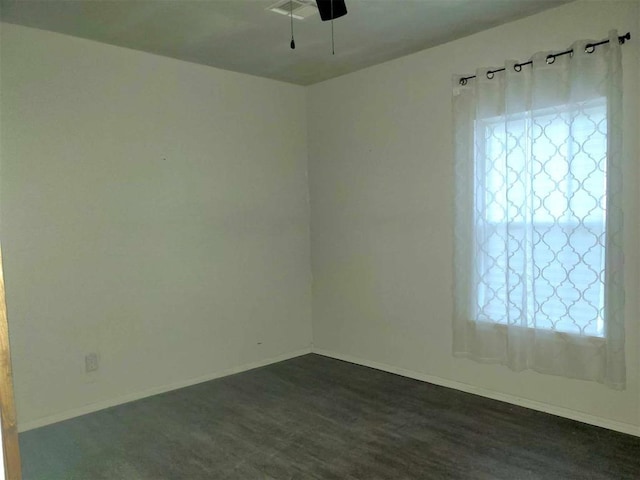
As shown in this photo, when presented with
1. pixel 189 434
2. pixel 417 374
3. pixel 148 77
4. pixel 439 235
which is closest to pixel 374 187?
pixel 439 235

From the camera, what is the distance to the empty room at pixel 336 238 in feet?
8.48

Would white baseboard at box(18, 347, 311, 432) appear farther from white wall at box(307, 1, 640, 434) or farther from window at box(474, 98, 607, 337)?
window at box(474, 98, 607, 337)

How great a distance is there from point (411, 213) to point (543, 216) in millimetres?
1085

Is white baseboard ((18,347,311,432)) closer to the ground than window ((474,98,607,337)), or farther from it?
closer to the ground

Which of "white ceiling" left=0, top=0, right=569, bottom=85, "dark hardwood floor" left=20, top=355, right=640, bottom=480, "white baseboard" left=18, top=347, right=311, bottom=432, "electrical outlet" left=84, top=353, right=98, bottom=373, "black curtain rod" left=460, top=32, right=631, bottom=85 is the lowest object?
"dark hardwood floor" left=20, top=355, right=640, bottom=480

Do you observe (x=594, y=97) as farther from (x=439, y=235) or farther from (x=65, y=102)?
(x=65, y=102)

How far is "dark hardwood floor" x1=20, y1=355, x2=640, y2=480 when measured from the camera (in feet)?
7.75

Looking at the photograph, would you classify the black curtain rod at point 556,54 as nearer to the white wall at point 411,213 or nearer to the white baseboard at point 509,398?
the white wall at point 411,213

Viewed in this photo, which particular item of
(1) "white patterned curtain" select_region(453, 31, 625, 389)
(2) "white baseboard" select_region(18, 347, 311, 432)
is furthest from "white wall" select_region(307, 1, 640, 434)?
(2) "white baseboard" select_region(18, 347, 311, 432)

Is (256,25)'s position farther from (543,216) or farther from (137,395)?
(137,395)

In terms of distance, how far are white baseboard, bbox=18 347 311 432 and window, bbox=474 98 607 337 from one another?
6.39 ft

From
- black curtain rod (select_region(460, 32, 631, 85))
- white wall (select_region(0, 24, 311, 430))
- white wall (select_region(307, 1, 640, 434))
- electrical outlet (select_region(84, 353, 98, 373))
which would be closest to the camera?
black curtain rod (select_region(460, 32, 631, 85))

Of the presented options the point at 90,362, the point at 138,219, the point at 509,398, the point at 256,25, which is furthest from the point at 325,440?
the point at 256,25

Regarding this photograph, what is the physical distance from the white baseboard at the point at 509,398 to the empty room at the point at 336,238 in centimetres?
2
